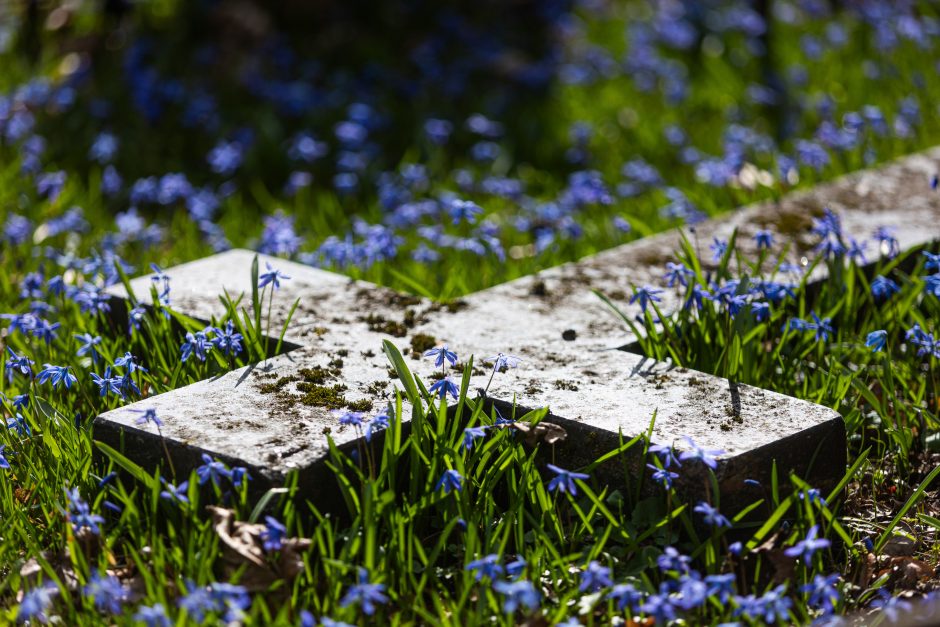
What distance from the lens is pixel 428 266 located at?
12.7 ft

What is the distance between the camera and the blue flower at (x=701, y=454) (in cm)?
214

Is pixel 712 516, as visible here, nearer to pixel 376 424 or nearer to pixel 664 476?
pixel 664 476

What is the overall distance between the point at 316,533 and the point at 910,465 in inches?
57.1

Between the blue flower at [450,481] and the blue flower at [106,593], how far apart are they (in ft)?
1.93

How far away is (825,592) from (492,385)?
901 mm

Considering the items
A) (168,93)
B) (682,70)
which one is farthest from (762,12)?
(168,93)

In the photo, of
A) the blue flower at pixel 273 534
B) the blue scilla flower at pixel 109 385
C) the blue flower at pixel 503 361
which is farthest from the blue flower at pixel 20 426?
the blue flower at pixel 503 361

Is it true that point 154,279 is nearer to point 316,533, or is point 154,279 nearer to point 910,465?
point 316,533

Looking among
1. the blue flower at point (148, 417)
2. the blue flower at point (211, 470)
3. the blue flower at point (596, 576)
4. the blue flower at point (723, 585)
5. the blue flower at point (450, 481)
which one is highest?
the blue flower at point (148, 417)

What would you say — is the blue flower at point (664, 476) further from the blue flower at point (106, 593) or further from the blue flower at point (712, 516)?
the blue flower at point (106, 593)

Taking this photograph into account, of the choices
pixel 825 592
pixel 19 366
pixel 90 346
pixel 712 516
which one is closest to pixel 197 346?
pixel 90 346

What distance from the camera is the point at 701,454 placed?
2.16 m

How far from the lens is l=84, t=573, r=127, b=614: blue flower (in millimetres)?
1837

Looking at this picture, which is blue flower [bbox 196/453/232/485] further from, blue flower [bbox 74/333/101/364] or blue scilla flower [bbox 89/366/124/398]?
blue flower [bbox 74/333/101/364]
